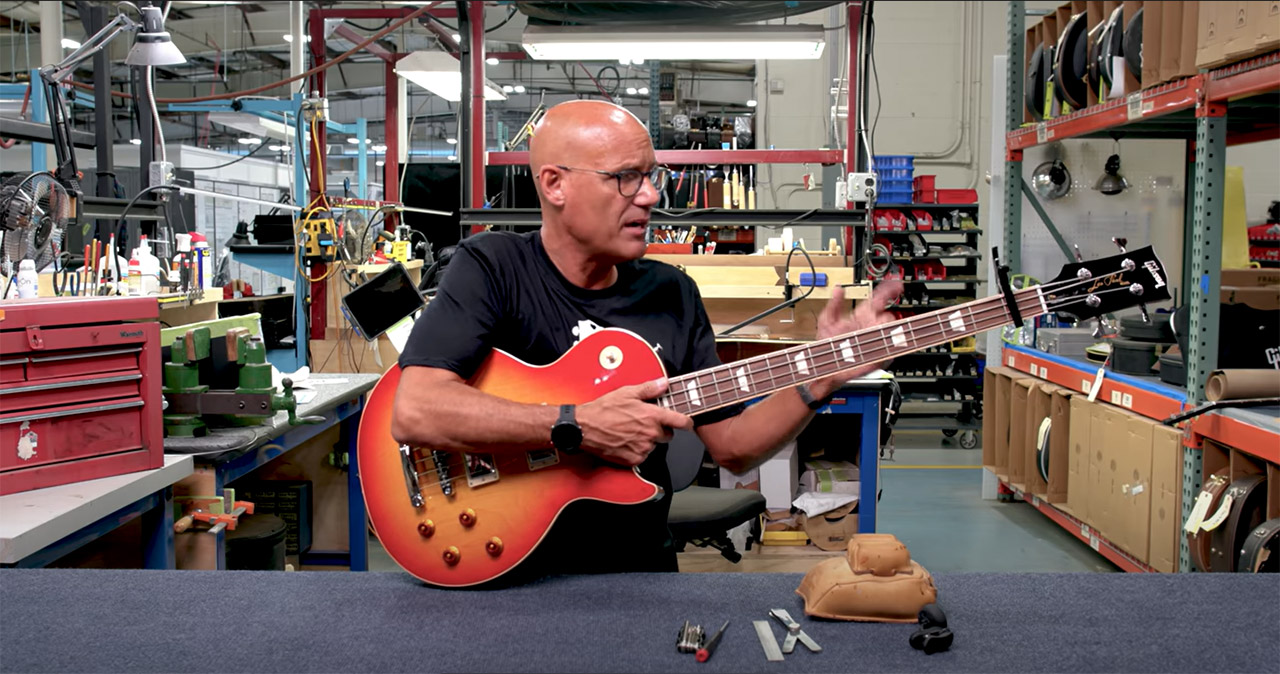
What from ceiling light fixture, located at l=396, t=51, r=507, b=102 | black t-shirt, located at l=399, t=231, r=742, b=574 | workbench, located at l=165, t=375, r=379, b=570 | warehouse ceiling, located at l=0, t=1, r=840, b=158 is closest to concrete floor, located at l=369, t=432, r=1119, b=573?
workbench, located at l=165, t=375, r=379, b=570

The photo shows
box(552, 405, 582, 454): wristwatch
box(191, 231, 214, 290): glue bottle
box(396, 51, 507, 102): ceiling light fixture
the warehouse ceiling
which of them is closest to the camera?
box(552, 405, 582, 454): wristwatch

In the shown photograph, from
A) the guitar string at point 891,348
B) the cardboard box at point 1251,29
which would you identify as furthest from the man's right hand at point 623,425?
the cardboard box at point 1251,29

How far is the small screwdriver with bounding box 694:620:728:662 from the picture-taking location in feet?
3.90

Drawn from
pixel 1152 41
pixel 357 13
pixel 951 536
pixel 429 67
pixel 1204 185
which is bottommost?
pixel 951 536

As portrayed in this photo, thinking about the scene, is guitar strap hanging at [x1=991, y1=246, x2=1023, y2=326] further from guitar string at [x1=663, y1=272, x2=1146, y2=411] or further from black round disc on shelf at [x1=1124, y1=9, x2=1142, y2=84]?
black round disc on shelf at [x1=1124, y1=9, x2=1142, y2=84]

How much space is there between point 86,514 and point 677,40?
9.83ft

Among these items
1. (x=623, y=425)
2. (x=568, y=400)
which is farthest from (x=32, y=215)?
(x=623, y=425)

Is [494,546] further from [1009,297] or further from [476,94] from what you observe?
[476,94]

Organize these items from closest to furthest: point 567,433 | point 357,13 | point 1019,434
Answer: point 567,433, point 1019,434, point 357,13

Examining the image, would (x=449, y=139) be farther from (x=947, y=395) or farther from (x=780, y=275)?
(x=780, y=275)

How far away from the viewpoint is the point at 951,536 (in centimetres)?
490

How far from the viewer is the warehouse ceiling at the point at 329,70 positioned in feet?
36.4

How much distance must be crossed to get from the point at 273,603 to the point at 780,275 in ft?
10.5

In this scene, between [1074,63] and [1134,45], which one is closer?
[1134,45]
